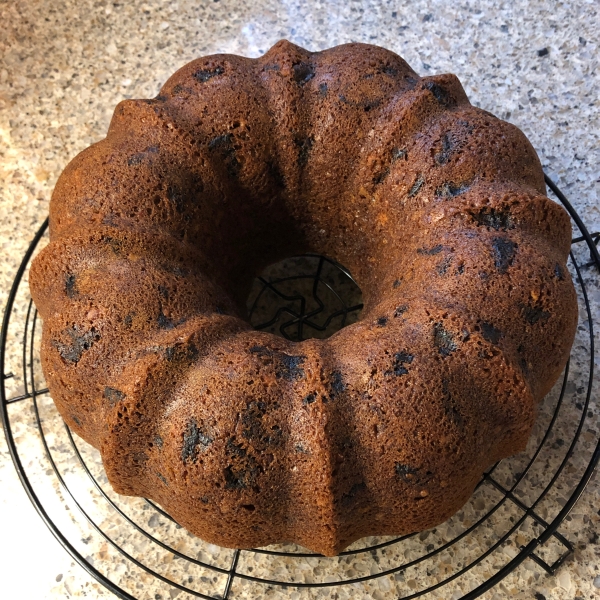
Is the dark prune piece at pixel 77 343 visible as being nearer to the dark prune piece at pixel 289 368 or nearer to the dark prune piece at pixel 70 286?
the dark prune piece at pixel 70 286

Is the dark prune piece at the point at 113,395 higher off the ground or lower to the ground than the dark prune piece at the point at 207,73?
lower

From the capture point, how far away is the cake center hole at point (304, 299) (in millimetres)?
1597

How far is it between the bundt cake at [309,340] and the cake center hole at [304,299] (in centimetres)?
22

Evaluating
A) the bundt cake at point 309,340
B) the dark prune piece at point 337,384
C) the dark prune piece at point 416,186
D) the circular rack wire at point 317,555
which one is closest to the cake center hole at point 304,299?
the circular rack wire at point 317,555

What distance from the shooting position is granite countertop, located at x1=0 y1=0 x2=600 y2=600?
1.76m

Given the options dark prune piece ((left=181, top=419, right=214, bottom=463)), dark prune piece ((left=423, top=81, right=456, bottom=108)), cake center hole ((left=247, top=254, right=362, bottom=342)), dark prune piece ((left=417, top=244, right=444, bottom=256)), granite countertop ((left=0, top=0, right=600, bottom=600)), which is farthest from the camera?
granite countertop ((left=0, top=0, right=600, bottom=600))

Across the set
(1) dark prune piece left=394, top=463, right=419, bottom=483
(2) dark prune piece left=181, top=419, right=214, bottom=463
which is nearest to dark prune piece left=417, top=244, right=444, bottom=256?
(1) dark prune piece left=394, top=463, right=419, bottom=483

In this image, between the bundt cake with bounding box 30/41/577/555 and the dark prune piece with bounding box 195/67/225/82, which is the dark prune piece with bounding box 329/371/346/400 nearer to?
the bundt cake with bounding box 30/41/577/555

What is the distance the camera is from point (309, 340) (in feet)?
3.85

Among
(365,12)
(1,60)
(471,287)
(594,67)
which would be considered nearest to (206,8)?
(365,12)

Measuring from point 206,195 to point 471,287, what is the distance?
0.58 meters

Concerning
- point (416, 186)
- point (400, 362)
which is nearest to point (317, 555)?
point (400, 362)

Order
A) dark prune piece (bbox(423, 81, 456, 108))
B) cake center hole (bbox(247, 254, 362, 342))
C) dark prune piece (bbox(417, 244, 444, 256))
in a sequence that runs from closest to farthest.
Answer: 1. dark prune piece (bbox(417, 244, 444, 256))
2. dark prune piece (bbox(423, 81, 456, 108))
3. cake center hole (bbox(247, 254, 362, 342))

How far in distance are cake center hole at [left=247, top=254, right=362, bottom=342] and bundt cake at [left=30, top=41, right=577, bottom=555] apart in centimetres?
22
